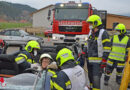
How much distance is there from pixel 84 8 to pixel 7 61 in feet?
30.5

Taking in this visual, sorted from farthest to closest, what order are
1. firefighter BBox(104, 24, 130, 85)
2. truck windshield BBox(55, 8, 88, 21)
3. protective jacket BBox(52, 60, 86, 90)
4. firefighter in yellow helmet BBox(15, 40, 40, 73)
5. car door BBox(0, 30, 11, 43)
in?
car door BBox(0, 30, 11, 43), truck windshield BBox(55, 8, 88, 21), firefighter BBox(104, 24, 130, 85), firefighter in yellow helmet BBox(15, 40, 40, 73), protective jacket BBox(52, 60, 86, 90)

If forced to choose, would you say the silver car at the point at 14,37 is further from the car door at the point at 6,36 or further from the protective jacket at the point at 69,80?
the protective jacket at the point at 69,80

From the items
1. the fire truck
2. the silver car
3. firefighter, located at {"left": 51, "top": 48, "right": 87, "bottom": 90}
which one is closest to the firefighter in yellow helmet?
firefighter, located at {"left": 51, "top": 48, "right": 87, "bottom": 90}

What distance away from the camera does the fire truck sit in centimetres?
1248

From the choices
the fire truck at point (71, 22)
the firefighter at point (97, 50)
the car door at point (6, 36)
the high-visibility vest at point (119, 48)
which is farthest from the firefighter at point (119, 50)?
the car door at point (6, 36)

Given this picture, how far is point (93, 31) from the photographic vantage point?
478 centimetres

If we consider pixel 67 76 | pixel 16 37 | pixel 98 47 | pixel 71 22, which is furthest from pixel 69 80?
pixel 16 37

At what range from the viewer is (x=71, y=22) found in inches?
497

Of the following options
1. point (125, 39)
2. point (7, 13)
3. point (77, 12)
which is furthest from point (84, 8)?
point (7, 13)

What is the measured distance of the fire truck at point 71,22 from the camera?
12.5 meters

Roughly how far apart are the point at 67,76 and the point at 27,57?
1947mm

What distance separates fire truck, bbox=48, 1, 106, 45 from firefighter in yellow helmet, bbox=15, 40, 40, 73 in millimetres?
7704

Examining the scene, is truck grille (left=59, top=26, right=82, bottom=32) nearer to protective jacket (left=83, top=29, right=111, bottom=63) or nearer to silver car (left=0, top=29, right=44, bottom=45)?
silver car (left=0, top=29, right=44, bottom=45)

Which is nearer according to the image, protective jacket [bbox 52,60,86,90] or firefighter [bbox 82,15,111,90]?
protective jacket [bbox 52,60,86,90]
